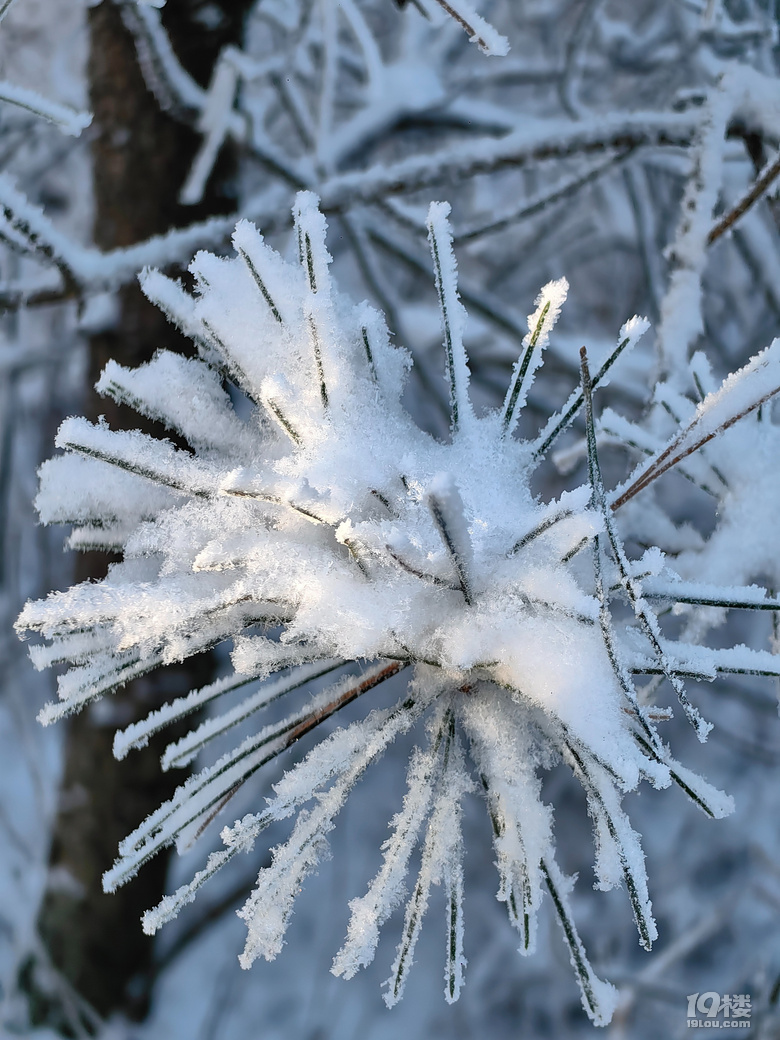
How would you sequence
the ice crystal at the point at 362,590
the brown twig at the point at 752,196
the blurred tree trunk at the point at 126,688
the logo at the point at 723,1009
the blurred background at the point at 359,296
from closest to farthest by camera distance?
the ice crystal at the point at 362,590 < the brown twig at the point at 752,196 < the blurred background at the point at 359,296 < the blurred tree trunk at the point at 126,688 < the logo at the point at 723,1009

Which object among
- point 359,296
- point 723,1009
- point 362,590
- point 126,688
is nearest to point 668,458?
point 362,590

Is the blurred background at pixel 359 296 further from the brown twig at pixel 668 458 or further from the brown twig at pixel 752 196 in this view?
the brown twig at pixel 668 458

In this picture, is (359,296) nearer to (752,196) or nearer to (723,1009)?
(752,196)

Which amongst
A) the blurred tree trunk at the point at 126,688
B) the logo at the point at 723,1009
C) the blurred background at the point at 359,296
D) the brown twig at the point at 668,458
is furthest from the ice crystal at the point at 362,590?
the logo at the point at 723,1009

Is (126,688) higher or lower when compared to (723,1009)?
higher

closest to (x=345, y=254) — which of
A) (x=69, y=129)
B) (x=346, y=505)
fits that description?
(x=69, y=129)

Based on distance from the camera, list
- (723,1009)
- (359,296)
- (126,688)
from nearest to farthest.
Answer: (126,688), (723,1009), (359,296)

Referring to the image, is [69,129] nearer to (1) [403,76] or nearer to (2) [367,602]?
(2) [367,602]
